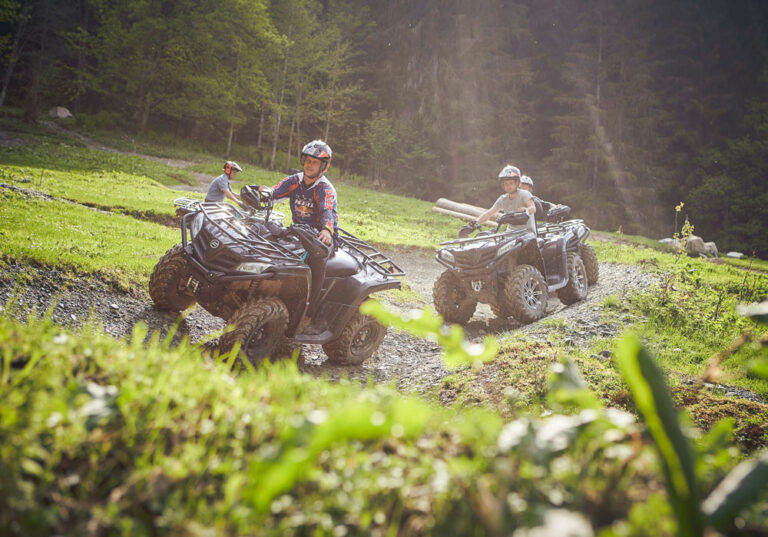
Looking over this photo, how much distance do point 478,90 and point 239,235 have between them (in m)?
51.1

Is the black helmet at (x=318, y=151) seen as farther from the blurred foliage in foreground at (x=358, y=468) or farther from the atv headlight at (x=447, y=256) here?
the blurred foliage in foreground at (x=358, y=468)

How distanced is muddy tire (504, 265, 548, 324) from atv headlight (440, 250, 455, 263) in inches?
41.0

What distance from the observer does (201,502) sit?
1188 millimetres

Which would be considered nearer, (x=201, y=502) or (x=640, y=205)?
(x=201, y=502)

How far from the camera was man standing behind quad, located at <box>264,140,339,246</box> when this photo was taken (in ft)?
20.8

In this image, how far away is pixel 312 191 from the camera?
21.5 ft

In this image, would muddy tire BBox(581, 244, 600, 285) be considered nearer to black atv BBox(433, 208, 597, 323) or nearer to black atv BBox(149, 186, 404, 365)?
black atv BBox(433, 208, 597, 323)

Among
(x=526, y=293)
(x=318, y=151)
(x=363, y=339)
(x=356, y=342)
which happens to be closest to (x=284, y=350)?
(x=356, y=342)

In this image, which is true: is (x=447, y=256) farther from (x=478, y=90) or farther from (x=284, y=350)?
(x=478, y=90)

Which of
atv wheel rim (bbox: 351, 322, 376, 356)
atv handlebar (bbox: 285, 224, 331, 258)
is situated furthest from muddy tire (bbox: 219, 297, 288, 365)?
atv wheel rim (bbox: 351, 322, 376, 356)

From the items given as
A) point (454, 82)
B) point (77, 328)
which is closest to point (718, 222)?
point (454, 82)

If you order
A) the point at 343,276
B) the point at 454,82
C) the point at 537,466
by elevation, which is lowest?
the point at 343,276

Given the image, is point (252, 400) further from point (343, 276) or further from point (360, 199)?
point (360, 199)

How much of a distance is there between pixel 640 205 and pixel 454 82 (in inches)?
899
